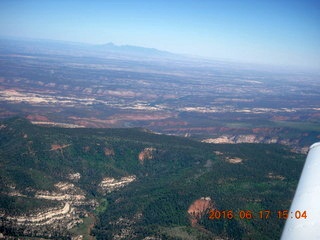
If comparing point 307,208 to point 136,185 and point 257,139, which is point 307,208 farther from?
point 257,139

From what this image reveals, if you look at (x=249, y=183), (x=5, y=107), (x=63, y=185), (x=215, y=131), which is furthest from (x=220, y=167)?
(x=5, y=107)

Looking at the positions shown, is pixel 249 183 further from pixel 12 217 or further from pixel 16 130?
pixel 16 130
